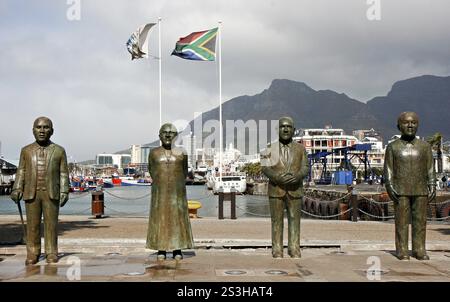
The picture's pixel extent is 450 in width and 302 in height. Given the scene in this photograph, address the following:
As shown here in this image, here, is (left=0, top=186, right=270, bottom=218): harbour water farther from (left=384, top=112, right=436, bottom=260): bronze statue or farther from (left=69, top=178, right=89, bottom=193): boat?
(left=69, top=178, right=89, bottom=193): boat

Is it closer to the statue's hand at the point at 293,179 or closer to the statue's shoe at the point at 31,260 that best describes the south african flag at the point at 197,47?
the statue's hand at the point at 293,179

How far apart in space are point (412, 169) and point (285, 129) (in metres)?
2.23

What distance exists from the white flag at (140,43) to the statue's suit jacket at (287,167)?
22455 mm

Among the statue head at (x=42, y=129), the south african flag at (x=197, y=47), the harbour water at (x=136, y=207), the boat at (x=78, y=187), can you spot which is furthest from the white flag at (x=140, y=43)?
the boat at (x=78, y=187)

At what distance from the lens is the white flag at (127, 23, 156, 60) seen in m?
29.9

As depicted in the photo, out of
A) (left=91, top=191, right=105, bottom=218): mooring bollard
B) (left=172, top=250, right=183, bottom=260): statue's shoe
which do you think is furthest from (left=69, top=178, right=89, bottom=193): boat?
(left=172, top=250, right=183, bottom=260): statue's shoe

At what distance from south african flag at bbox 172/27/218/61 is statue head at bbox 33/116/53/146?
65.6 feet

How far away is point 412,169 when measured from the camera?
8.69m

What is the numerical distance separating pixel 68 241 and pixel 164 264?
4389mm

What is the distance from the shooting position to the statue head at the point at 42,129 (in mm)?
8375

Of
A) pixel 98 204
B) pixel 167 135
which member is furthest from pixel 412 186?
pixel 98 204

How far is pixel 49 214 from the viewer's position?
8.34 metres
